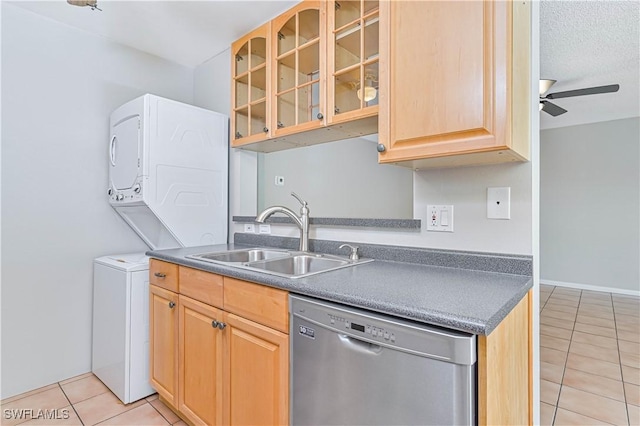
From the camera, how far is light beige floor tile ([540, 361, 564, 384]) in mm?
2166

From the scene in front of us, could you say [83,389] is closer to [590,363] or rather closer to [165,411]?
[165,411]

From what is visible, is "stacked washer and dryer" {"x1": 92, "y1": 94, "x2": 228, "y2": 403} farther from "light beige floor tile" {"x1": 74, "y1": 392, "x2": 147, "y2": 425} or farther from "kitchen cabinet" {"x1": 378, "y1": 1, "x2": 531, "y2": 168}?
"kitchen cabinet" {"x1": 378, "y1": 1, "x2": 531, "y2": 168}

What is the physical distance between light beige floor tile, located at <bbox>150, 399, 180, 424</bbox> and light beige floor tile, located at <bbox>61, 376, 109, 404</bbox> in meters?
0.39

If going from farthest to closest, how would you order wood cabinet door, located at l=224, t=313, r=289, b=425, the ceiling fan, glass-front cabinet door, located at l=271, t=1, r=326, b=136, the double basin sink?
the ceiling fan
glass-front cabinet door, located at l=271, t=1, r=326, b=136
the double basin sink
wood cabinet door, located at l=224, t=313, r=289, b=425

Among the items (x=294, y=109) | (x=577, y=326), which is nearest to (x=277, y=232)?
(x=294, y=109)

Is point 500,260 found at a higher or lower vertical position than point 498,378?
higher

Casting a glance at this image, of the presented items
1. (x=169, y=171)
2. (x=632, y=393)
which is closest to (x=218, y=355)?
(x=169, y=171)

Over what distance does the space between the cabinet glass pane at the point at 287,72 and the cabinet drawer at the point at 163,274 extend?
3.91 feet

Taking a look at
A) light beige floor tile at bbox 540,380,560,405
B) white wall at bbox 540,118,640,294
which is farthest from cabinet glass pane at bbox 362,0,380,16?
white wall at bbox 540,118,640,294

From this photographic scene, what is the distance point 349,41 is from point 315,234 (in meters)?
1.06

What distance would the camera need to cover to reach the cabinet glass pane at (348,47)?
162 cm

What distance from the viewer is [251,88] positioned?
2211mm

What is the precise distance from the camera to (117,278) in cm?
196

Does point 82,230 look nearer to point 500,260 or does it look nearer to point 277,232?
point 277,232
